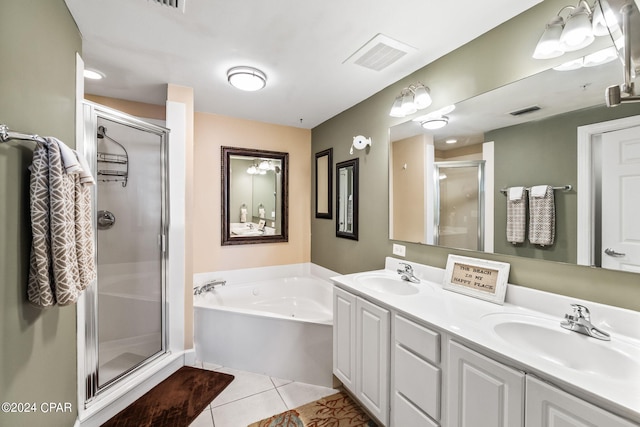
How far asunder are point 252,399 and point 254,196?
6.71 ft

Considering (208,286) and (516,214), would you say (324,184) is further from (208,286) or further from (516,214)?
(516,214)

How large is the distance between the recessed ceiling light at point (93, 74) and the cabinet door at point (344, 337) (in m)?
2.53

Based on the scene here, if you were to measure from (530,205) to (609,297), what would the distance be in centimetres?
50

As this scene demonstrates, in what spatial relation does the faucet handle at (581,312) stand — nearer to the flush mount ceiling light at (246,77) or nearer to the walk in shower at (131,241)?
the flush mount ceiling light at (246,77)

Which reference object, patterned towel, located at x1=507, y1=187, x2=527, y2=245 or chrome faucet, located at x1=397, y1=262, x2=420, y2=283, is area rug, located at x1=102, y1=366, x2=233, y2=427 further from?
patterned towel, located at x1=507, y1=187, x2=527, y2=245

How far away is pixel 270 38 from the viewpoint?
1.66m

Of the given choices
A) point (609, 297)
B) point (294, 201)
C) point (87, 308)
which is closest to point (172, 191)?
point (87, 308)

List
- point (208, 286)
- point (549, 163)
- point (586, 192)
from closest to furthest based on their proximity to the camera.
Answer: point (586, 192), point (549, 163), point (208, 286)

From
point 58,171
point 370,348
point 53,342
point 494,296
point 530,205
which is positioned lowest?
point 370,348

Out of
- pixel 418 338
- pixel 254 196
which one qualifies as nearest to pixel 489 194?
pixel 418 338

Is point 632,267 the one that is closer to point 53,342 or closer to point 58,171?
point 58,171

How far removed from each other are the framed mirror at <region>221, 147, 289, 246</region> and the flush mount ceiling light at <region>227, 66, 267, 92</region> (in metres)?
1.04

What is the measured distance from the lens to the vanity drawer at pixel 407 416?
4.24ft

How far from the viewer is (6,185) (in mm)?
998
